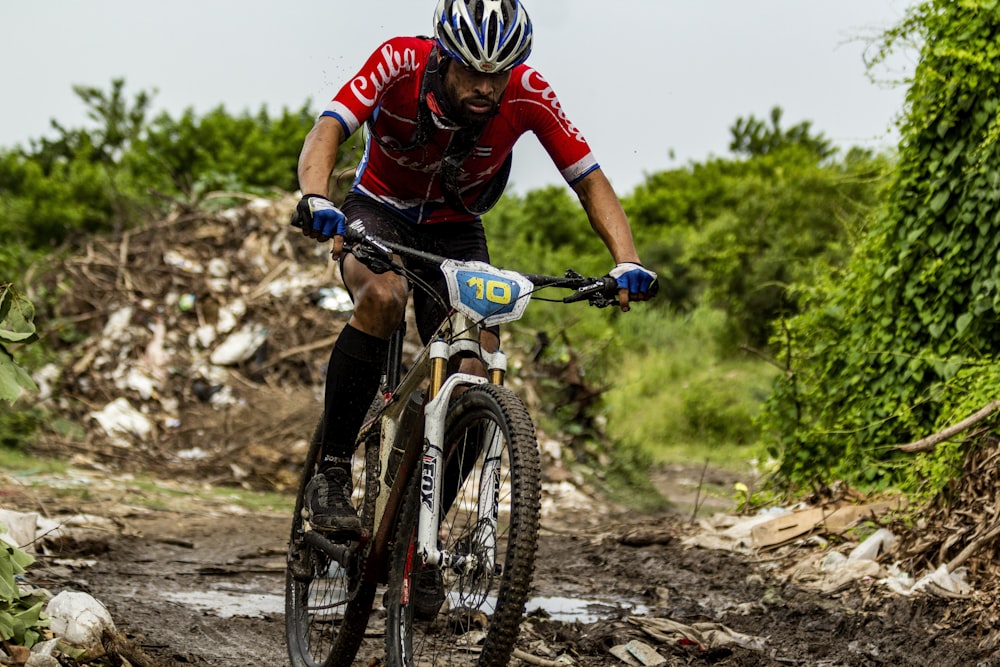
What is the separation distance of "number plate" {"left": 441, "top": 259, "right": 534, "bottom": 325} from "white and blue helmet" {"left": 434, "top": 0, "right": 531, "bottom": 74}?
80cm

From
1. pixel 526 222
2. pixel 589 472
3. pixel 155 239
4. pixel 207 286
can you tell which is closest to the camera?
pixel 589 472

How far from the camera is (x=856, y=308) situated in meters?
8.05

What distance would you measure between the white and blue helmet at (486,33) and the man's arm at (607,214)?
Result: 74 cm

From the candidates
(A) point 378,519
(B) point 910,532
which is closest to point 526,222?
(B) point 910,532

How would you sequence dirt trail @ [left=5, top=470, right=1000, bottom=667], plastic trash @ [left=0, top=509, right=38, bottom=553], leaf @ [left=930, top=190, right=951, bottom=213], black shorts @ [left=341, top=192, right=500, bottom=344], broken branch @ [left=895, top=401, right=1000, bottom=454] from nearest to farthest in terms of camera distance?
black shorts @ [left=341, top=192, right=500, bottom=344] < dirt trail @ [left=5, top=470, right=1000, bottom=667] < plastic trash @ [left=0, top=509, right=38, bottom=553] < broken branch @ [left=895, top=401, right=1000, bottom=454] < leaf @ [left=930, top=190, right=951, bottom=213]

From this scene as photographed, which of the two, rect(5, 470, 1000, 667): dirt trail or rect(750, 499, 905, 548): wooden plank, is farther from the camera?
rect(750, 499, 905, 548): wooden plank

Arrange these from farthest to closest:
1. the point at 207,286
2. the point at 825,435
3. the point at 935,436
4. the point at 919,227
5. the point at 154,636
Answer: the point at 207,286, the point at 825,435, the point at 919,227, the point at 935,436, the point at 154,636

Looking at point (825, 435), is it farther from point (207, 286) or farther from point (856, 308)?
point (207, 286)

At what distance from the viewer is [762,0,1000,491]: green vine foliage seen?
671 cm

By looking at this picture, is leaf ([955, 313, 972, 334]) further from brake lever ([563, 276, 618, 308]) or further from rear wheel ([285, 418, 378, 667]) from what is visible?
rear wheel ([285, 418, 378, 667])

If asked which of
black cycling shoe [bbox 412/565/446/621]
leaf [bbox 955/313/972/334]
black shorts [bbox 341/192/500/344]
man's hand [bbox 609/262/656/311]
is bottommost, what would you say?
black cycling shoe [bbox 412/565/446/621]

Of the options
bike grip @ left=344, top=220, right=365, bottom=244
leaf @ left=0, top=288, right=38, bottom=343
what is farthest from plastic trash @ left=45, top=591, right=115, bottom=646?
bike grip @ left=344, top=220, right=365, bottom=244

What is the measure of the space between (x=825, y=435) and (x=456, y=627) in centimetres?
529

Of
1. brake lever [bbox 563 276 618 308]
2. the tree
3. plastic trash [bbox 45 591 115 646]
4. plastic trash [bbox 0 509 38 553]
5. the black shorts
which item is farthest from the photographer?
the tree
